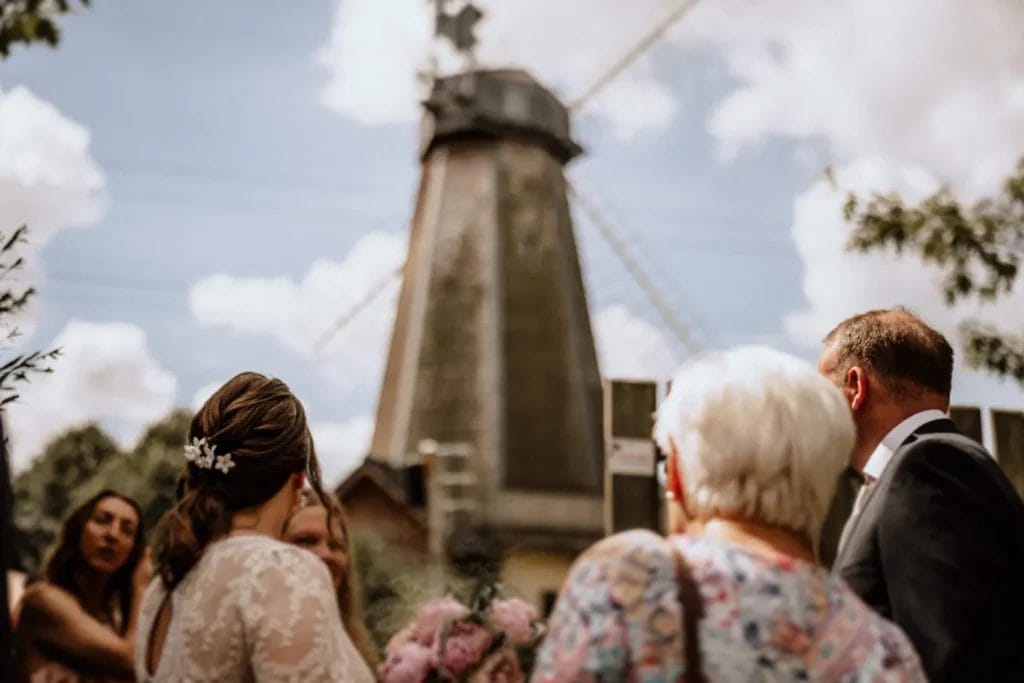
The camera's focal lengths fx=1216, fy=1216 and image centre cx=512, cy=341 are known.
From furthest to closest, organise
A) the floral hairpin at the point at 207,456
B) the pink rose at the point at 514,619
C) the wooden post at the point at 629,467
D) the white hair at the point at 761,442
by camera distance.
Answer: the wooden post at the point at 629,467, the pink rose at the point at 514,619, the floral hairpin at the point at 207,456, the white hair at the point at 761,442

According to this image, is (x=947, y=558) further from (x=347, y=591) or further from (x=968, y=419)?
(x=968, y=419)

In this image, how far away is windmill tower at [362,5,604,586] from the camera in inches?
821

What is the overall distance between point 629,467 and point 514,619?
2.16 m

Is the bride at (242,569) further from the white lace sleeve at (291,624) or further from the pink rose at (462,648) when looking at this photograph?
the pink rose at (462,648)

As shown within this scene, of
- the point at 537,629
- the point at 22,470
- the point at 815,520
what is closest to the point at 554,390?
the point at 537,629

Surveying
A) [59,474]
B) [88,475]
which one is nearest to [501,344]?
[88,475]

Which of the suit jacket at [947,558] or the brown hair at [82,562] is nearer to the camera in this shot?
the suit jacket at [947,558]

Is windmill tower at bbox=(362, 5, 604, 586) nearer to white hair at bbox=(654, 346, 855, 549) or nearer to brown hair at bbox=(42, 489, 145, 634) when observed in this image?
brown hair at bbox=(42, 489, 145, 634)

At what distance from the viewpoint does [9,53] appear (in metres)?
3.51

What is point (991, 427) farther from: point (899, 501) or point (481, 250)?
point (481, 250)

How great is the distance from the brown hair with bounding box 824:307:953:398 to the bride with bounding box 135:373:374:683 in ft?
4.42

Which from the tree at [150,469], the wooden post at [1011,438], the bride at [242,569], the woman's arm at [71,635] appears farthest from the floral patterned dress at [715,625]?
the tree at [150,469]

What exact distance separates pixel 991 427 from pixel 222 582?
Result: 4775mm

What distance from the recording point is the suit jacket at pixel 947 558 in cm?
245
